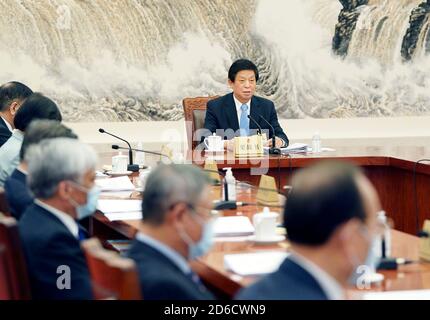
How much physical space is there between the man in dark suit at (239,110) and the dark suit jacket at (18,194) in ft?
10.2

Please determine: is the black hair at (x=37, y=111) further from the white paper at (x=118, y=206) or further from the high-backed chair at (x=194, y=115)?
the high-backed chair at (x=194, y=115)

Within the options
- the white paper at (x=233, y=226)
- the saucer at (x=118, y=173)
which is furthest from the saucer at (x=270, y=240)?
the saucer at (x=118, y=173)

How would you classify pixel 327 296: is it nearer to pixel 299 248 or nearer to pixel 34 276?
pixel 299 248

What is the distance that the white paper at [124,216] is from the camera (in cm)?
395

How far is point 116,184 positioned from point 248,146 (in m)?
1.37

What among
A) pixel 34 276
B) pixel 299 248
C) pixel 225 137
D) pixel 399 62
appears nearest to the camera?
pixel 299 248

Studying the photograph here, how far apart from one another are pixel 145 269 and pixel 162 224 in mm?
143

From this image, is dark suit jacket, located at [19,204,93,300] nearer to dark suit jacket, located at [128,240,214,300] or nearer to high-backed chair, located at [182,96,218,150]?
dark suit jacket, located at [128,240,214,300]

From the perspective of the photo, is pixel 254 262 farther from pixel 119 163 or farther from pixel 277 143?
pixel 277 143

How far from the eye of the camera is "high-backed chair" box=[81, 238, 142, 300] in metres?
1.88

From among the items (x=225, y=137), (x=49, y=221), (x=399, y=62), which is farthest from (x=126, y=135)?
(x=49, y=221)

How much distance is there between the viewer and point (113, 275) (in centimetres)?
200

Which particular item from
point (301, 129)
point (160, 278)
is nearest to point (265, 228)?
point (160, 278)
